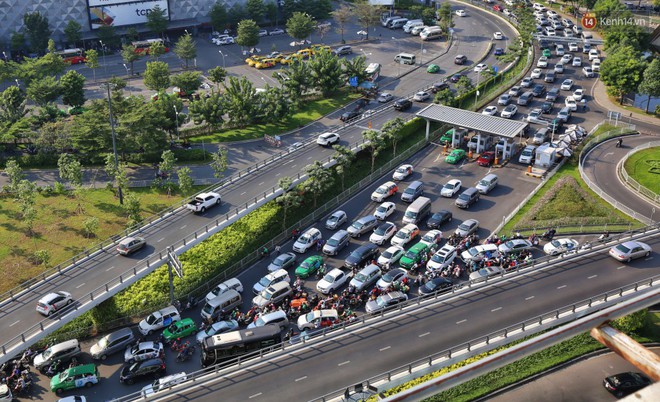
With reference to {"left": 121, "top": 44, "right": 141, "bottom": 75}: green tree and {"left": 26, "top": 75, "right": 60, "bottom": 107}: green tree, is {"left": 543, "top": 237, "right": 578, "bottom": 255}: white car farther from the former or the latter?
{"left": 121, "top": 44, "right": 141, "bottom": 75}: green tree

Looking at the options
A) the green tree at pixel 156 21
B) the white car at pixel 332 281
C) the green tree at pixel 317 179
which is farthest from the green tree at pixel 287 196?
the green tree at pixel 156 21

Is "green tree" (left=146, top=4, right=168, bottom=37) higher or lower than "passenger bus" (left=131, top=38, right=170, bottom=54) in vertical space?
higher

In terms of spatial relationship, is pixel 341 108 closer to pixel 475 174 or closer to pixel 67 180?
pixel 475 174

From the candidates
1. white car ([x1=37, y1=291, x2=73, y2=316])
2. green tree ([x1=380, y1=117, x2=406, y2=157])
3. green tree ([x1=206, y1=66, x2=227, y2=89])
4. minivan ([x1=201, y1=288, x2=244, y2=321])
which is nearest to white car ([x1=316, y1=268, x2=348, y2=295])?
minivan ([x1=201, y1=288, x2=244, y2=321])

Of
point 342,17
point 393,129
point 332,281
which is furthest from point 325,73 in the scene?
point 332,281

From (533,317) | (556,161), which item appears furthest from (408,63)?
(533,317)

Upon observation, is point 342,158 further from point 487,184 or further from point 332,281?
point 332,281
